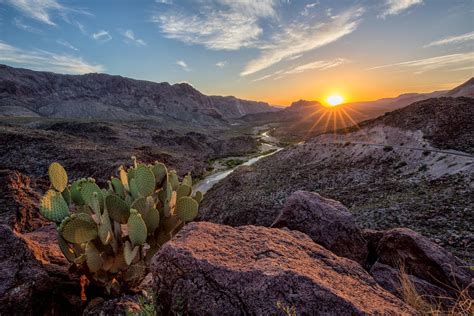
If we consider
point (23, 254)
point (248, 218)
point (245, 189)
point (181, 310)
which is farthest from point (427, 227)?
point (245, 189)

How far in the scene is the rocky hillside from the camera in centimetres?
1867

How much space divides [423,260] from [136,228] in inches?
337

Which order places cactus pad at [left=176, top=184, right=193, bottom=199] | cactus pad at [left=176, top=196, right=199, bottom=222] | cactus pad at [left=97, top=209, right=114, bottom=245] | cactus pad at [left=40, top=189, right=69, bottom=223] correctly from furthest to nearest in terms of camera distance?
cactus pad at [left=176, top=184, right=193, bottom=199] < cactus pad at [left=176, top=196, right=199, bottom=222] < cactus pad at [left=40, top=189, right=69, bottom=223] < cactus pad at [left=97, top=209, right=114, bottom=245]

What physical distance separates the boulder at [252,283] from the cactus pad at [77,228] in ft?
6.13

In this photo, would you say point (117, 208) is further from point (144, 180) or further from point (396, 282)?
point (396, 282)

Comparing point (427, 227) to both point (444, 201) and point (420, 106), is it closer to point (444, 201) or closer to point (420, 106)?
point (444, 201)

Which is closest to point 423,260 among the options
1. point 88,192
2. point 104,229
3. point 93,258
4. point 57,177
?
point 104,229

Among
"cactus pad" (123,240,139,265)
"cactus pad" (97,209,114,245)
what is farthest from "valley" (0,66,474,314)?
"cactus pad" (97,209,114,245)

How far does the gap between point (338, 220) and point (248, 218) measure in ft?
53.4

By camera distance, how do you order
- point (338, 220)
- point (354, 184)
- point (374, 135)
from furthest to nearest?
point (374, 135) → point (354, 184) → point (338, 220)

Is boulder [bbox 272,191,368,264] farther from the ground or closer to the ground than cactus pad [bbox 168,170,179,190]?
closer to the ground

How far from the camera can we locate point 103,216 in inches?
237

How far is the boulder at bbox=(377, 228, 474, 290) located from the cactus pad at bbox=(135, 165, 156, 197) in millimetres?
7529

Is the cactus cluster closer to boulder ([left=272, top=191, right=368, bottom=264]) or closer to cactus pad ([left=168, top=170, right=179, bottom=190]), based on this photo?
cactus pad ([left=168, top=170, right=179, bottom=190])
